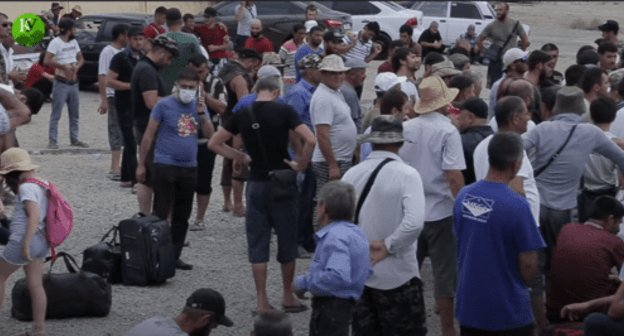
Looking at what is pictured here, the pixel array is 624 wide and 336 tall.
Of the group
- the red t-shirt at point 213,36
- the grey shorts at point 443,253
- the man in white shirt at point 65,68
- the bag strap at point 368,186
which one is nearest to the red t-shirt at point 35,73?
the man in white shirt at point 65,68

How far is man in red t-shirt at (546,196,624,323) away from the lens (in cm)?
610

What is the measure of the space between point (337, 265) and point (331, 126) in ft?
10.5

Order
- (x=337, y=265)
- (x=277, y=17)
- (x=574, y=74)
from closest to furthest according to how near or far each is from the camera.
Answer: (x=337, y=265) → (x=574, y=74) → (x=277, y=17)

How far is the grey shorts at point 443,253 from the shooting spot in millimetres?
6523

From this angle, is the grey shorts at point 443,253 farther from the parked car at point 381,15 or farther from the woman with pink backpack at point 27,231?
the parked car at point 381,15

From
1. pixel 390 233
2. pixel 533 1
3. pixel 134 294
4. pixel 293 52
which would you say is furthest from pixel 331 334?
pixel 533 1

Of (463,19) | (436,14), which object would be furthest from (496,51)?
(436,14)

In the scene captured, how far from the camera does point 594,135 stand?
653cm

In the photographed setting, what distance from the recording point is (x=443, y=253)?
6.59m

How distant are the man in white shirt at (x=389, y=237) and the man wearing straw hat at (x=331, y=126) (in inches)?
88.3

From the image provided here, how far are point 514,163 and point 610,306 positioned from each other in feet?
3.50

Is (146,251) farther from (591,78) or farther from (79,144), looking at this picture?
(79,144)

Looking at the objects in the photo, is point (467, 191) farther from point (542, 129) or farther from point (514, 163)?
point (542, 129)

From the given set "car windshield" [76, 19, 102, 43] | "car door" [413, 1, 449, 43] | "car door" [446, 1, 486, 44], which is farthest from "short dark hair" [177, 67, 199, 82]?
"car door" [446, 1, 486, 44]
